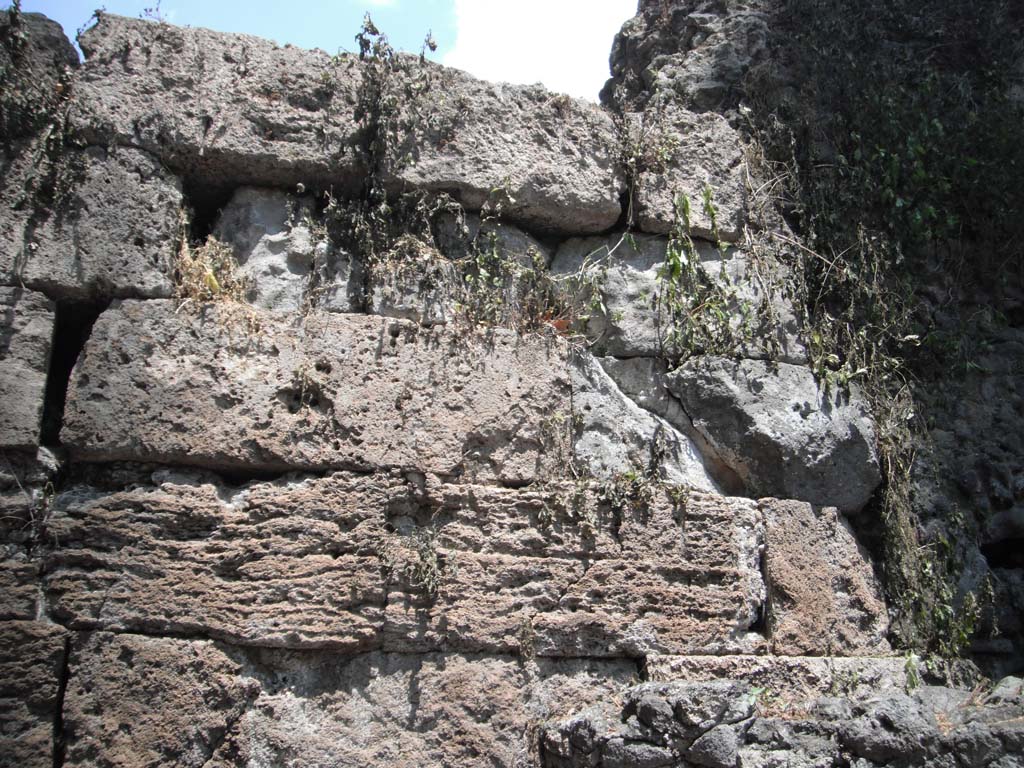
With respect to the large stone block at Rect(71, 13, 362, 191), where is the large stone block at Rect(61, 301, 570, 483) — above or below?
below

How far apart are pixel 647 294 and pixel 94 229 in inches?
87.8

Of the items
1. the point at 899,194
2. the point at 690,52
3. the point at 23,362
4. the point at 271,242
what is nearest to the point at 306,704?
the point at 23,362

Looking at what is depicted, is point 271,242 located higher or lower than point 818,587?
higher

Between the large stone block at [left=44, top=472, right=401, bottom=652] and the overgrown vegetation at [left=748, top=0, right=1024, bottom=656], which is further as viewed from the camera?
the overgrown vegetation at [left=748, top=0, right=1024, bottom=656]

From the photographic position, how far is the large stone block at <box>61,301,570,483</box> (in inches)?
135

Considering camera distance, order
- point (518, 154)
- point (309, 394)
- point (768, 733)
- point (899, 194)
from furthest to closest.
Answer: point (899, 194), point (518, 154), point (309, 394), point (768, 733)

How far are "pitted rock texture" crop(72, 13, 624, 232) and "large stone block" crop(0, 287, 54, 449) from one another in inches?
28.3

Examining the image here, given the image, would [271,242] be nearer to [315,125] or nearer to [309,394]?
[315,125]

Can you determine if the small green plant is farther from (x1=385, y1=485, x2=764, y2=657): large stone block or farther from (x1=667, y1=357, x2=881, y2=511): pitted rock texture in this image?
(x1=667, y1=357, x2=881, y2=511): pitted rock texture

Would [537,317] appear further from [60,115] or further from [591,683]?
[60,115]

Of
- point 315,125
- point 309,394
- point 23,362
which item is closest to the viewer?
point 23,362

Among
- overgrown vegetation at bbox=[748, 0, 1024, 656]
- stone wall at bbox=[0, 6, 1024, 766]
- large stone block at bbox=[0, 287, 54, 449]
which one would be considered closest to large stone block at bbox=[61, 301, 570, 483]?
stone wall at bbox=[0, 6, 1024, 766]

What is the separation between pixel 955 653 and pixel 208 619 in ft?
9.71

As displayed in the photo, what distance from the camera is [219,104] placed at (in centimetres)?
392
